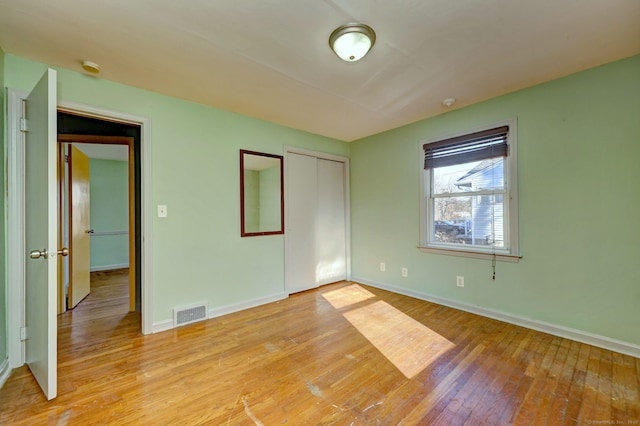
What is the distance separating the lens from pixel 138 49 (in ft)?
6.37

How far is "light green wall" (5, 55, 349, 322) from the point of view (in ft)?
8.36

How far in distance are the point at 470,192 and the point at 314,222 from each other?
2.10 metres

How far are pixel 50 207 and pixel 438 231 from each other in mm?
3602

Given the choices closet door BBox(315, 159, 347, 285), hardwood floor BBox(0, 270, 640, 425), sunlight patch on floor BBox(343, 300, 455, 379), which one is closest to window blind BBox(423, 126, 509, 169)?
closet door BBox(315, 159, 347, 285)

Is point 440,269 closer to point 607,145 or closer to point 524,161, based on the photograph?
point 524,161

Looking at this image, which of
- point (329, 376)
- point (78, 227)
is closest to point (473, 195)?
point (329, 376)

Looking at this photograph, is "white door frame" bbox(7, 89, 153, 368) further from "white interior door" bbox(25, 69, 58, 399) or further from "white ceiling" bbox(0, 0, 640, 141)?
"white ceiling" bbox(0, 0, 640, 141)

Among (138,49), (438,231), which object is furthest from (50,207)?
(438,231)

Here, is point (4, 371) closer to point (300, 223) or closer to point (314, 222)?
point (300, 223)

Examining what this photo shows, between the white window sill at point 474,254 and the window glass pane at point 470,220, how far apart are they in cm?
11

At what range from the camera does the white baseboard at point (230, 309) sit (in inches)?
103

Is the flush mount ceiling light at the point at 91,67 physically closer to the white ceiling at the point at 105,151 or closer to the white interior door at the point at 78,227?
the white interior door at the point at 78,227

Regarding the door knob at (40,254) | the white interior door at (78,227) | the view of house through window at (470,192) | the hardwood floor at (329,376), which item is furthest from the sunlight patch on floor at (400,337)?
the white interior door at (78,227)

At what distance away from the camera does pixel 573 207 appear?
7.79 ft
